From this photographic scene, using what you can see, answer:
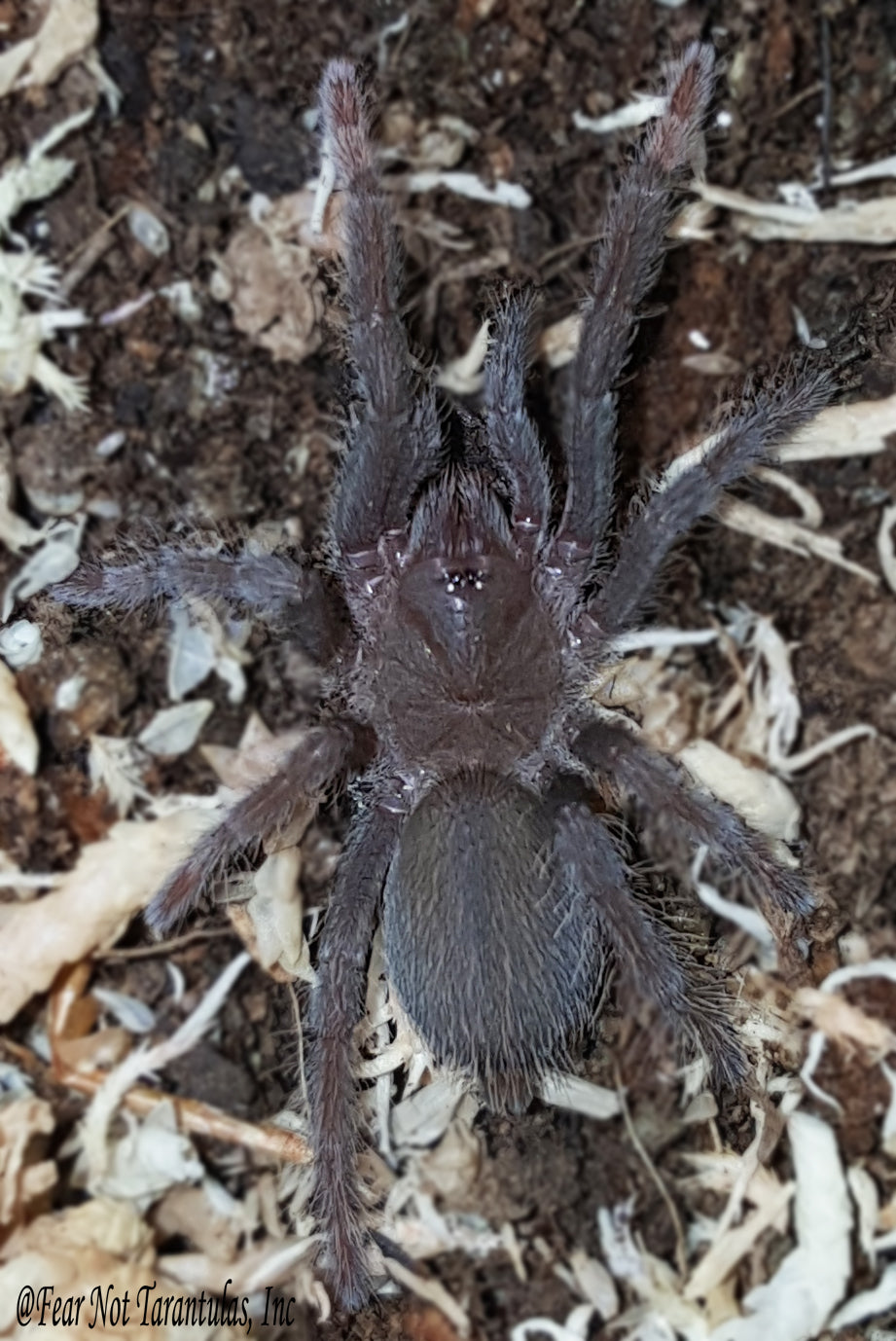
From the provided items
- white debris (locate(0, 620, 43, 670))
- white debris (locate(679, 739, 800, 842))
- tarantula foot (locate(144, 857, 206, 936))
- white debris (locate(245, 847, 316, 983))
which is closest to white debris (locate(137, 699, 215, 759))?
white debris (locate(0, 620, 43, 670))

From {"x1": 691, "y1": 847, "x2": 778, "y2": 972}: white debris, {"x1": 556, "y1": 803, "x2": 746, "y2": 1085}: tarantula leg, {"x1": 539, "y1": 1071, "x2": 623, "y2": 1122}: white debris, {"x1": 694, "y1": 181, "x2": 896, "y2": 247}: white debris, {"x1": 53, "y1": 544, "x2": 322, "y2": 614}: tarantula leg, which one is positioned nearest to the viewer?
{"x1": 556, "y1": 803, "x2": 746, "y2": 1085}: tarantula leg

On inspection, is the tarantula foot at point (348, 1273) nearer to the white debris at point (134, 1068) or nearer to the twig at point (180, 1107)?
the twig at point (180, 1107)

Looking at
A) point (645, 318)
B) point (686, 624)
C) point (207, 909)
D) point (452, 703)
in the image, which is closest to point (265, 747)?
point (207, 909)

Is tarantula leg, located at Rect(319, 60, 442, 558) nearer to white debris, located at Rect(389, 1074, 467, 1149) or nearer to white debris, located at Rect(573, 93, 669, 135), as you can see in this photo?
white debris, located at Rect(573, 93, 669, 135)

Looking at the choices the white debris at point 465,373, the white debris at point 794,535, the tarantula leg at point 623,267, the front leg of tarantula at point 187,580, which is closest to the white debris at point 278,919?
the front leg of tarantula at point 187,580

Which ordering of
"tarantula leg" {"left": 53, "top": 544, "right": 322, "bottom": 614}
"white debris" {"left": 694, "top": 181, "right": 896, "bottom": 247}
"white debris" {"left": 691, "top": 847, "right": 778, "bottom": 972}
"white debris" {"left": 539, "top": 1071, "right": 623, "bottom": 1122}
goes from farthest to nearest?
"white debris" {"left": 694, "top": 181, "right": 896, "bottom": 247}
"white debris" {"left": 691, "top": 847, "right": 778, "bottom": 972}
"white debris" {"left": 539, "top": 1071, "right": 623, "bottom": 1122}
"tarantula leg" {"left": 53, "top": 544, "right": 322, "bottom": 614}

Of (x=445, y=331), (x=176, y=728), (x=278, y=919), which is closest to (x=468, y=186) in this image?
(x=445, y=331)
